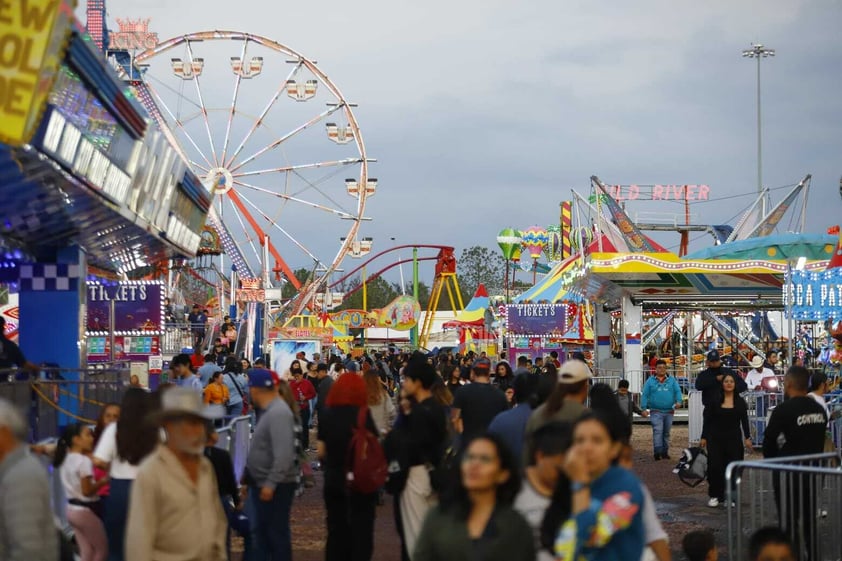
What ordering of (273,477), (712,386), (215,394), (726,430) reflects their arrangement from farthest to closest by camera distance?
(215,394) → (712,386) → (726,430) → (273,477)

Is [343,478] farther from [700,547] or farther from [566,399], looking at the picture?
[700,547]

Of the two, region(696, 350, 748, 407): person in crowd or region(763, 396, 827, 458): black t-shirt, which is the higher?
region(696, 350, 748, 407): person in crowd

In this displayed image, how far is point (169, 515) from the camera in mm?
5234

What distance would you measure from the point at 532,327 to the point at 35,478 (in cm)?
3034

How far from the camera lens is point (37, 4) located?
25.5 ft

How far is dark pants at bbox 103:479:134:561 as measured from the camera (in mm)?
6770

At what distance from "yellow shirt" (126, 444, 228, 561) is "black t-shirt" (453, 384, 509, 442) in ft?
13.7

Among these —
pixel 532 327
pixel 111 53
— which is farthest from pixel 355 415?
pixel 111 53

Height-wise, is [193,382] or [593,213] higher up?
[593,213]

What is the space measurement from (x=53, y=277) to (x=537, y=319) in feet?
65.7

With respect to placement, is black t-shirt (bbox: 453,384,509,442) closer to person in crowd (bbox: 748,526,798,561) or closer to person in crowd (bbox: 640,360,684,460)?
person in crowd (bbox: 748,526,798,561)

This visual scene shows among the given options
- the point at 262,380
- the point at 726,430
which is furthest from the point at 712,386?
the point at 262,380

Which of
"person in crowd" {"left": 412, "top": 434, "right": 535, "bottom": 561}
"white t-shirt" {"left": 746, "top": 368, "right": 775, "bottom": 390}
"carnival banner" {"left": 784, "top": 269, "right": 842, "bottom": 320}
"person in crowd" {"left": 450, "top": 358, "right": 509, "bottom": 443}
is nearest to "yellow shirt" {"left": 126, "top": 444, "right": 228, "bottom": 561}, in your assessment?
"person in crowd" {"left": 412, "top": 434, "right": 535, "bottom": 561}

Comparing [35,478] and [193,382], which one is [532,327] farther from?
[35,478]
